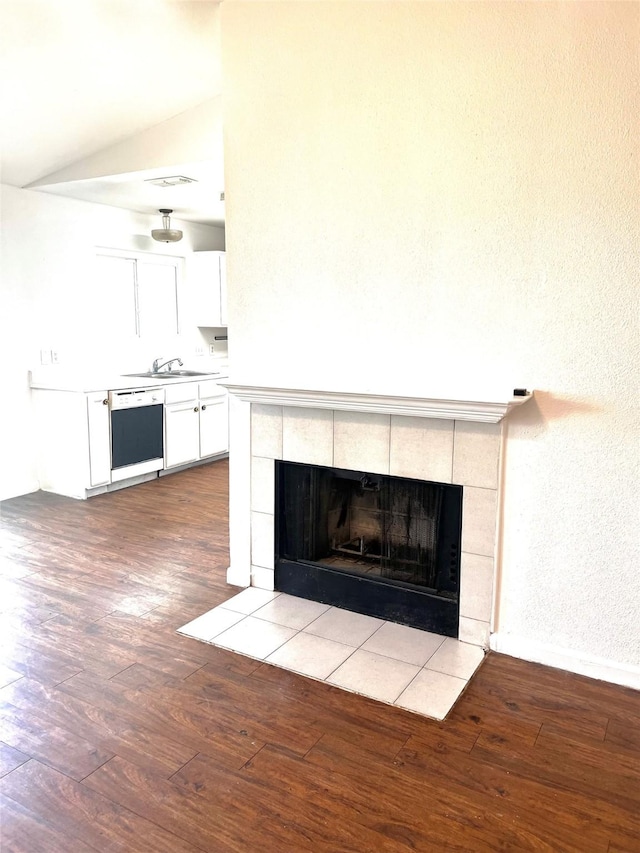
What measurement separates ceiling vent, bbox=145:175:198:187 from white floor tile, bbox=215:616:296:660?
9.59 feet

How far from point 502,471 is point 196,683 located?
1429 mm

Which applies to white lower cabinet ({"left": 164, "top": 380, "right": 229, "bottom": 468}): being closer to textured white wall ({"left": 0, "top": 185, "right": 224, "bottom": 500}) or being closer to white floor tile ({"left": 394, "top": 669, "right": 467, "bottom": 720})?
textured white wall ({"left": 0, "top": 185, "right": 224, "bottom": 500})

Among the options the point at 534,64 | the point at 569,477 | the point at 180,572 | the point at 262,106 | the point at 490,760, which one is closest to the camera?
the point at 490,760

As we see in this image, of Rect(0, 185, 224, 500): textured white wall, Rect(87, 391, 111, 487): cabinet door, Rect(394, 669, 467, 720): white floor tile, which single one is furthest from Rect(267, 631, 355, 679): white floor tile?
Rect(0, 185, 224, 500): textured white wall

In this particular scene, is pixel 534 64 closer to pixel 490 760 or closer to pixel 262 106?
pixel 262 106

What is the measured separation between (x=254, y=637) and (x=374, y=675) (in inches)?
22.2

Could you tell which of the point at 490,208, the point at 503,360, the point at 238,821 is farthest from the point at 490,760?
the point at 490,208

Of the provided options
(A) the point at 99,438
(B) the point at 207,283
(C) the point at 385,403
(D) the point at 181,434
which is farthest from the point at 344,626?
(B) the point at 207,283

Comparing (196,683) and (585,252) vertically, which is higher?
(585,252)

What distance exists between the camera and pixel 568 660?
2469 millimetres

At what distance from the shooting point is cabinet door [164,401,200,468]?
5.24 meters

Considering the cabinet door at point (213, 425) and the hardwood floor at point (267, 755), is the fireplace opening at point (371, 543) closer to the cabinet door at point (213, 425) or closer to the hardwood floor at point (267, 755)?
the hardwood floor at point (267, 755)

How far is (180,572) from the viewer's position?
3389mm

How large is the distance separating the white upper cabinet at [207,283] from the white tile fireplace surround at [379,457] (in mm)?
3281
